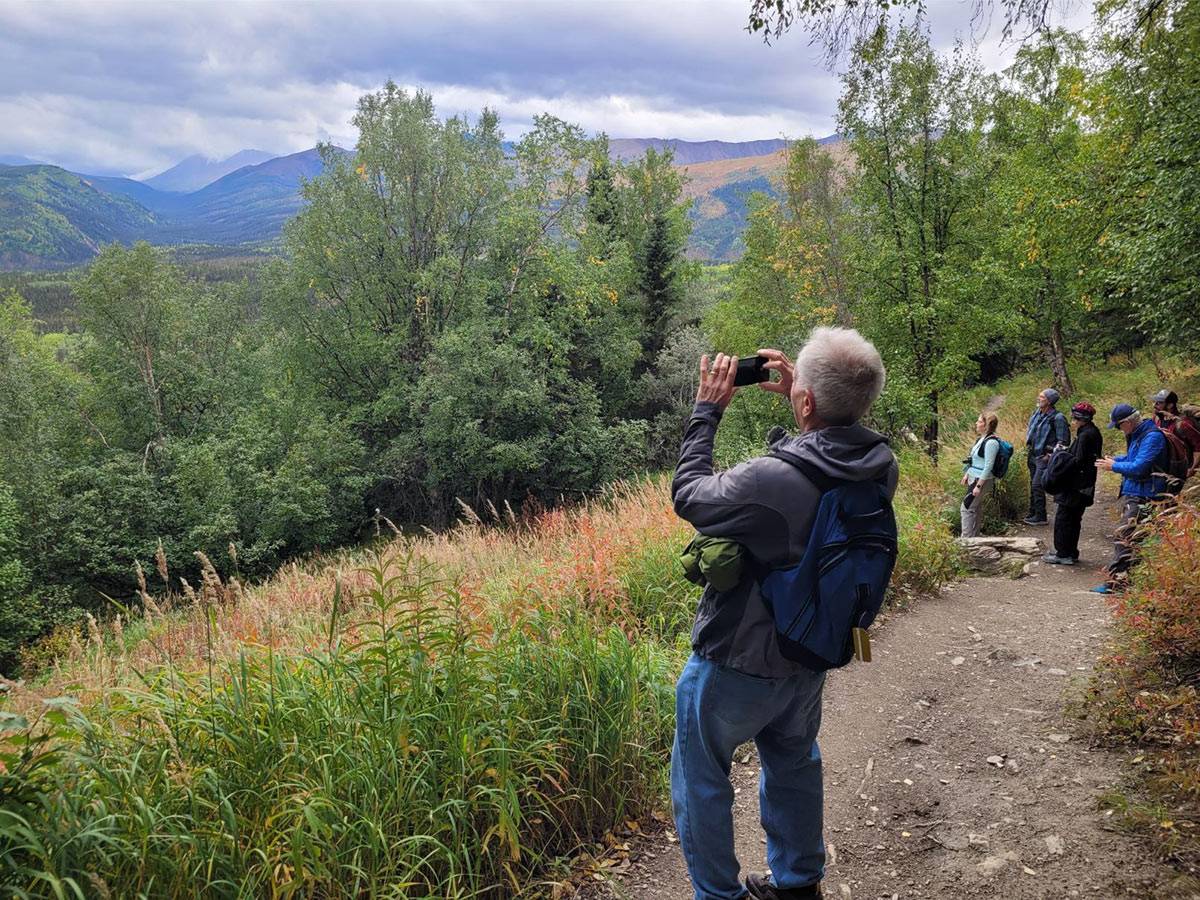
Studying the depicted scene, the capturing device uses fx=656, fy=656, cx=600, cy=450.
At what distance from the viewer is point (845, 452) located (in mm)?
2023

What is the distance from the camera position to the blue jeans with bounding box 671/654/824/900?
2.16m

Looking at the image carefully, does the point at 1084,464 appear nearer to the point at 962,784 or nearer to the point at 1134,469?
the point at 1134,469

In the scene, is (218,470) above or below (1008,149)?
below

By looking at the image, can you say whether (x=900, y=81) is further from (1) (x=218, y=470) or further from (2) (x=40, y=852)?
(1) (x=218, y=470)

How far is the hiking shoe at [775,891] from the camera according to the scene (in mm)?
2420

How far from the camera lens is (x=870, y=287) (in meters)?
15.0

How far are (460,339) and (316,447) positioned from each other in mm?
5820

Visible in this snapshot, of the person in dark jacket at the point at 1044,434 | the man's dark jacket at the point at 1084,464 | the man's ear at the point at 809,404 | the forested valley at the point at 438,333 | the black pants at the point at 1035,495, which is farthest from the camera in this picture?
the forested valley at the point at 438,333

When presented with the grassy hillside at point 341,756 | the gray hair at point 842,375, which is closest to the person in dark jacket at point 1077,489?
the grassy hillside at point 341,756

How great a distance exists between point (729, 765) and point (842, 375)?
4.49 feet

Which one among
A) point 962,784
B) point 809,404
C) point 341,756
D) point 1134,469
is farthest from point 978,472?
point 341,756

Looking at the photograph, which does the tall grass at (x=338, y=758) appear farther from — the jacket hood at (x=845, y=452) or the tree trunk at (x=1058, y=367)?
the tree trunk at (x=1058, y=367)

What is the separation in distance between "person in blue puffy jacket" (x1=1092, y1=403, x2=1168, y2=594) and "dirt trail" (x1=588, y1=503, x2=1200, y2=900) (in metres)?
1.12

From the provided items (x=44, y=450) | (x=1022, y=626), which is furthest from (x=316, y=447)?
(x=1022, y=626)
